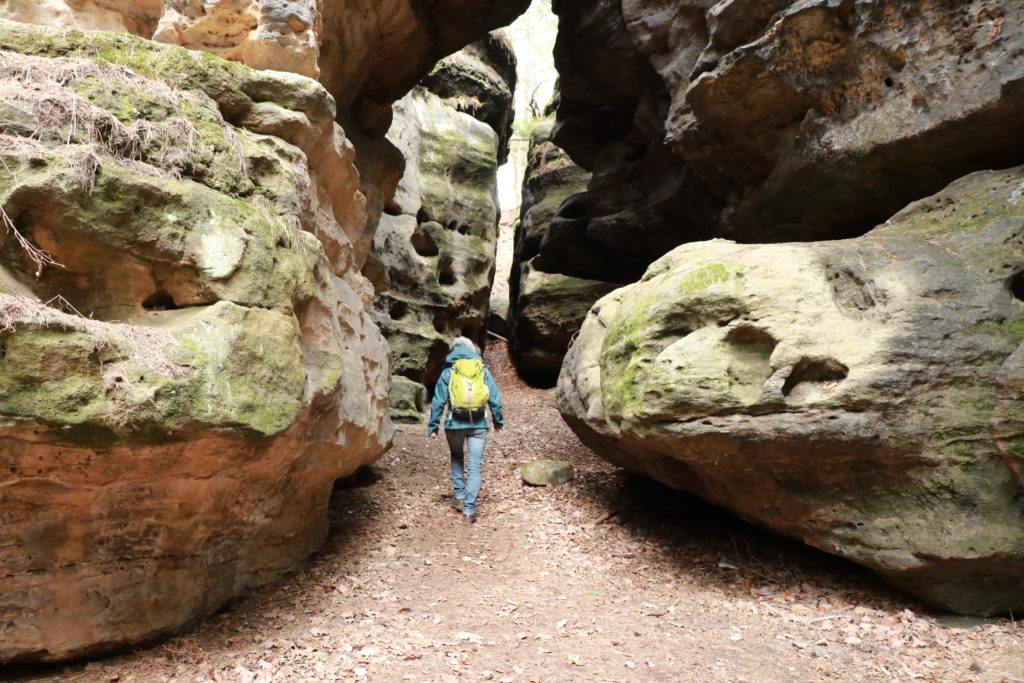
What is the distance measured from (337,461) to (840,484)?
14.9 ft

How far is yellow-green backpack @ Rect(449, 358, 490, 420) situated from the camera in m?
7.34

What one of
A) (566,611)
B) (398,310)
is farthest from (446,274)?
(566,611)

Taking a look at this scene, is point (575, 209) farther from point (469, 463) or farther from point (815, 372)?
point (815, 372)

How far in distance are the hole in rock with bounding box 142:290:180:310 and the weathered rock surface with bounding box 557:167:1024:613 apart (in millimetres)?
3987

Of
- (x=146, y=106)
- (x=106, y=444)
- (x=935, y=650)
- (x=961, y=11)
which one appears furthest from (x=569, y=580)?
(x=961, y=11)

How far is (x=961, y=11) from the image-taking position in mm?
6664

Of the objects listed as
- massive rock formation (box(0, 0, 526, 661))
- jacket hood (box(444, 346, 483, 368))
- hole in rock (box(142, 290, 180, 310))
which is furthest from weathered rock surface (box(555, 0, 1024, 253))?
hole in rock (box(142, 290, 180, 310))

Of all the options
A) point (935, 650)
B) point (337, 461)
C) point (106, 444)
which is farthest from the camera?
point (337, 461)

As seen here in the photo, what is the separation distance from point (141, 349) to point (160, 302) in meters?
0.80

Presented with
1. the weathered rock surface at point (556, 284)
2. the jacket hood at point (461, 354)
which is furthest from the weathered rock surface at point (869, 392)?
the weathered rock surface at point (556, 284)

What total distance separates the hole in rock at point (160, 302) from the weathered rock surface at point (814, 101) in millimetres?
7543

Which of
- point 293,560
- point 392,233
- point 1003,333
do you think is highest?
point 392,233

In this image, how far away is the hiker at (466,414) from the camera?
23.9 ft

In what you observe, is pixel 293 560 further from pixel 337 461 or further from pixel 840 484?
pixel 840 484
